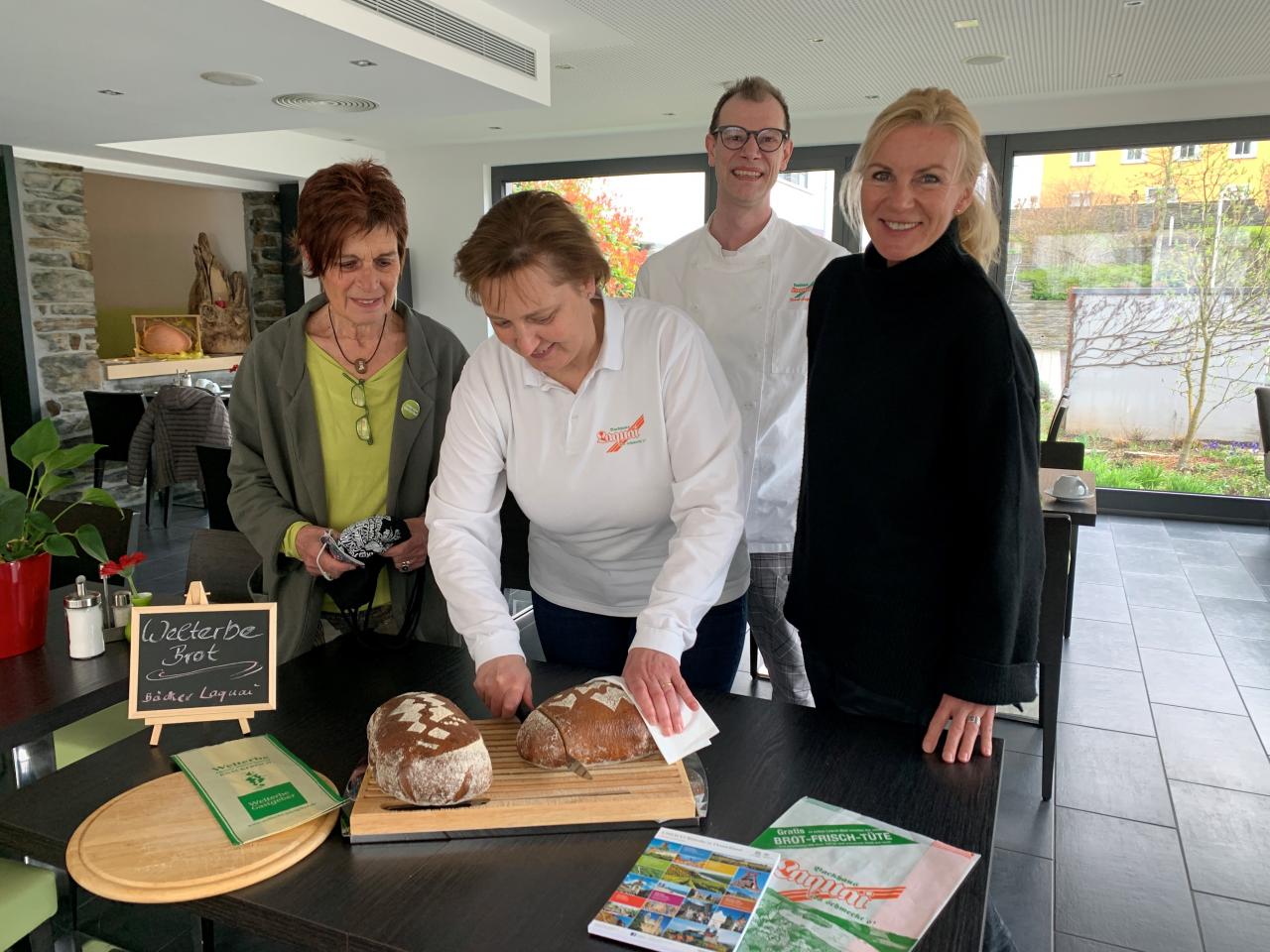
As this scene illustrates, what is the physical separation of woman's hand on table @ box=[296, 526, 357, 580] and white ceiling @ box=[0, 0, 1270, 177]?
2.58 meters

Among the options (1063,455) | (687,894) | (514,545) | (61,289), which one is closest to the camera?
(687,894)

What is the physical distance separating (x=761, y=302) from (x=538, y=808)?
4.33 feet

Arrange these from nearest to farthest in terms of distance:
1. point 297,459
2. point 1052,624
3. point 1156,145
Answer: point 297,459 → point 1052,624 → point 1156,145

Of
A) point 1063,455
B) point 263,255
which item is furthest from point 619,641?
point 263,255

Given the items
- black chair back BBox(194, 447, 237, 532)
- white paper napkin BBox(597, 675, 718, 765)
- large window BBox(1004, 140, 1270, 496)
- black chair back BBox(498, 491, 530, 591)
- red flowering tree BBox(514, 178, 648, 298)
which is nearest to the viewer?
white paper napkin BBox(597, 675, 718, 765)

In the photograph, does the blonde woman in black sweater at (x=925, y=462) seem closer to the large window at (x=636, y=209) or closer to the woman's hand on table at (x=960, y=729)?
the woman's hand on table at (x=960, y=729)

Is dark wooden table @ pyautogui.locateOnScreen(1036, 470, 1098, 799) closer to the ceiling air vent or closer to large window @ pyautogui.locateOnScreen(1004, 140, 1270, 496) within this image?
the ceiling air vent

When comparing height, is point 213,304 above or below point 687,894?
above

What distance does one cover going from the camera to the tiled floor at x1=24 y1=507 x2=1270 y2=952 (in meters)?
2.09

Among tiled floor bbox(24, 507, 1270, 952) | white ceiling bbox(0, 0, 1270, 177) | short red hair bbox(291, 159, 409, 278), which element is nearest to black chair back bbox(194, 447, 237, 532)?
tiled floor bbox(24, 507, 1270, 952)

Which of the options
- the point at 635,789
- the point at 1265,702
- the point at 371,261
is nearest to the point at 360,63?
the point at 371,261

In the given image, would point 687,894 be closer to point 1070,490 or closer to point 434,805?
point 434,805

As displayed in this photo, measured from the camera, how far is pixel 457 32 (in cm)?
441

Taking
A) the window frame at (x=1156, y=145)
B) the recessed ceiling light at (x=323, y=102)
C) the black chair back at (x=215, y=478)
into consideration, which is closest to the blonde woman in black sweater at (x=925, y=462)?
the black chair back at (x=215, y=478)
